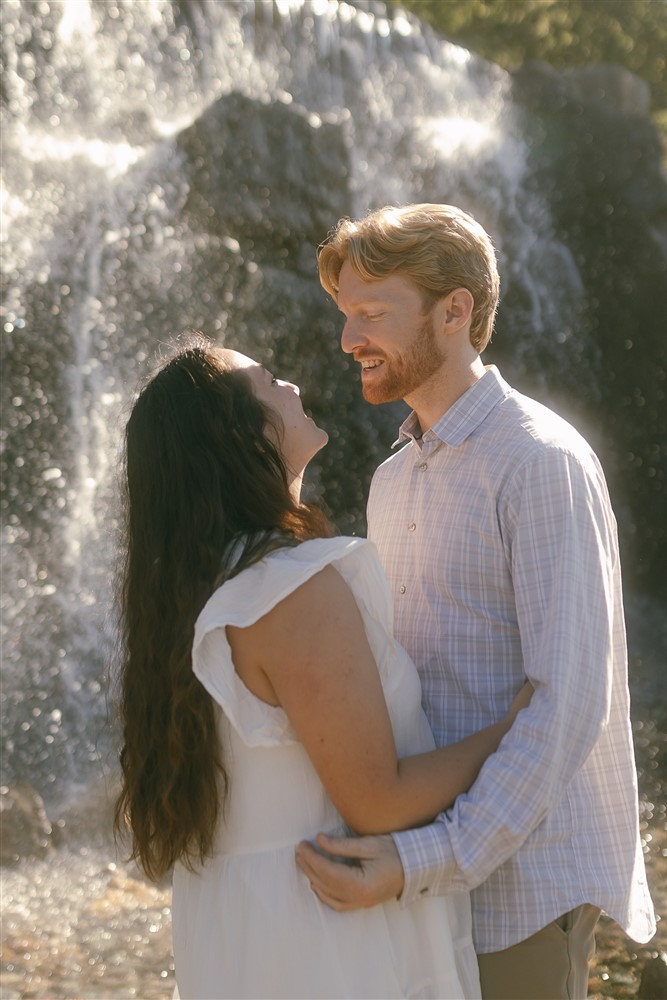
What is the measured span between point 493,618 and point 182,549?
0.59 m

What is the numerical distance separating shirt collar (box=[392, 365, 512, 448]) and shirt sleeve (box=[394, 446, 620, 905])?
0.67ft

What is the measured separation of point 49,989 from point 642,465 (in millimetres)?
8834

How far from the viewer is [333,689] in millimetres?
1855

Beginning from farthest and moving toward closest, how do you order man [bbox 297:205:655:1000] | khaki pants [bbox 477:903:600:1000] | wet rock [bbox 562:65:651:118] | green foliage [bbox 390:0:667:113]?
green foliage [bbox 390:0:667:113] → wet rock [bbox 562:65:651:118] → khaki pants [bbox 477:903:600:1000] → man [bbox 297:205:655:1000]

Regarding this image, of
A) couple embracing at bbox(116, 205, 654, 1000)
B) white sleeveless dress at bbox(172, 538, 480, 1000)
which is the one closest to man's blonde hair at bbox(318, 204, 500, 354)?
couple embracing at bbox(116, 205, 654, 1000)

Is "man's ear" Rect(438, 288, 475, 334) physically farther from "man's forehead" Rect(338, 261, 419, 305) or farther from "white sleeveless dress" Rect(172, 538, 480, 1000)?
"white sleeveless dress" Rect(172, 538, 480, 1000)

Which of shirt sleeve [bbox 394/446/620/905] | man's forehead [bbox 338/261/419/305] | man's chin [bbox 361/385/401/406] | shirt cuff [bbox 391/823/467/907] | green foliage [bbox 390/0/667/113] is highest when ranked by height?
green foliage [bbox 390/0/667/113]

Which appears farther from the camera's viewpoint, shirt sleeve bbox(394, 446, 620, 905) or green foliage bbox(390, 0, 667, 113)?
green foliage bbox(390, 0, 667, 113)

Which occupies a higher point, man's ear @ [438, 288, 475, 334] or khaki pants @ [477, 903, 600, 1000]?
man's ear @ [438, 288, 475, 334]

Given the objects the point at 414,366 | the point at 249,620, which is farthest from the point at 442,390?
the point at 249,620

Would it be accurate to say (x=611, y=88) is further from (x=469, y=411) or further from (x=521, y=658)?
(x=521, y=658)

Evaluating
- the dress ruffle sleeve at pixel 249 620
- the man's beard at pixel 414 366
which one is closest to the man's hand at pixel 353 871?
the dress ruffle sleeve at pixel 249 620

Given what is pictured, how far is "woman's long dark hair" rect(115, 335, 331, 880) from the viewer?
1.95 m

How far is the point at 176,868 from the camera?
2111mm
